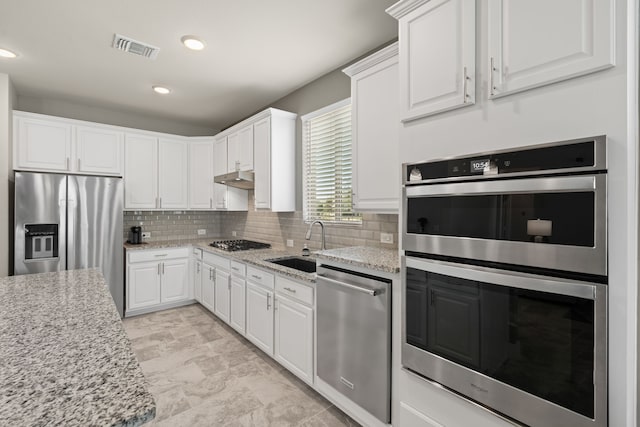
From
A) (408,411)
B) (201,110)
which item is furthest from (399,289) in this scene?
(201,110)

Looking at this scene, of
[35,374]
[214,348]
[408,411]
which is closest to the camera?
[35,374]

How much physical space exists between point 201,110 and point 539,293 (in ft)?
14.4

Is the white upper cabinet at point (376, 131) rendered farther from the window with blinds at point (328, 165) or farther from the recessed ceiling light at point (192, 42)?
the recessed ceiling light at point (192, 42)

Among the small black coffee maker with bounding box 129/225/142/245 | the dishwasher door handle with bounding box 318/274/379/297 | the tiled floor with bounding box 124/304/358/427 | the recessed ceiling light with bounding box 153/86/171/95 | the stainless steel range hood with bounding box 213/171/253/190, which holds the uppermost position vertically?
the recessed ceiling light with bounding box 153/86/171/95

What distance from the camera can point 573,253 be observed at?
3.60ft

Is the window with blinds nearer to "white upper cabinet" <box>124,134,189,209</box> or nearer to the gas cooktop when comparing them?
the gas cooktop

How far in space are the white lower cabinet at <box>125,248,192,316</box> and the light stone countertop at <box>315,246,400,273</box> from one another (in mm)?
2862

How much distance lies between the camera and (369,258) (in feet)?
6.70

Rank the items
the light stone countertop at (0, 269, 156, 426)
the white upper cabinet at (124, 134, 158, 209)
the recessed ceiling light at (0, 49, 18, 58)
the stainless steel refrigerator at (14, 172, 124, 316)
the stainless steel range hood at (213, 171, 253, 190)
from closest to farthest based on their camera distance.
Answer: the light stone countertop at (0, 269, 156, 426) < the recessed ceiling light at (0, 49, 18, 58) < the stainless steel refrigerator at (14, 172, 124, 316) < the stainless steel range hood at (213, 171, 253, 190) < the white upper cabinet at (124, 134, 158, 209)

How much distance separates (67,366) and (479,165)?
1585 millimetres

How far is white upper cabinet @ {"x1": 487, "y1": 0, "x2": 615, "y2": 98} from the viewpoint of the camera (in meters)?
1.06

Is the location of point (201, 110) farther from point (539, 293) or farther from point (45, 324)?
point (539, 293)

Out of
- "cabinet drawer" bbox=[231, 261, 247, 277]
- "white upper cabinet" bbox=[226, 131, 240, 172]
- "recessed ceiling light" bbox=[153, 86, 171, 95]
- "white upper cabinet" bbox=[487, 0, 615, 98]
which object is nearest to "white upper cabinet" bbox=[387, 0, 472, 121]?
"white upper cabinet" bbox=[487, 0, 615, 98]

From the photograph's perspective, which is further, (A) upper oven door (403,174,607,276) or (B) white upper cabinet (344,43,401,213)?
(B) white upper cabinet (344,43,401,213)
